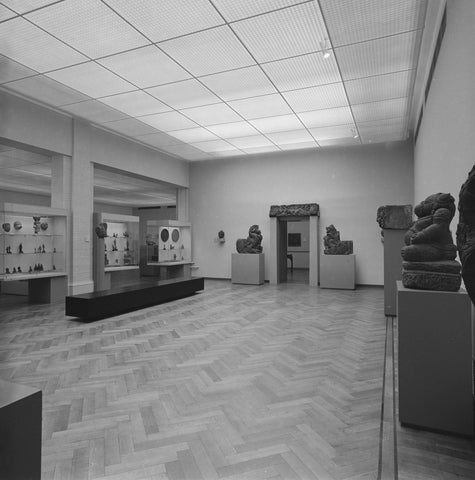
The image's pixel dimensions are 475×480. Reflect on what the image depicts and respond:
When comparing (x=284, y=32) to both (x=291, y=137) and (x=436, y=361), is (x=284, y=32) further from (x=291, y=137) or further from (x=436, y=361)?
(x=291, y=137)

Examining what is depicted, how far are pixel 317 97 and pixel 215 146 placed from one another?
4.14m

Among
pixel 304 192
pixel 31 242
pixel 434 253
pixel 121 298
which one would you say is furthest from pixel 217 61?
pixel 304 192

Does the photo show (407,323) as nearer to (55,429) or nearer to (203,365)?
(203,365)

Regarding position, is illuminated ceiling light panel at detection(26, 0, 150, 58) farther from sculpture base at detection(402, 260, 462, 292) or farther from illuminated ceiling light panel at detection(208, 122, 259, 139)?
sculpture base at detection(402, 260, 462, 292)

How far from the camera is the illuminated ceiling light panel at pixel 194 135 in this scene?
8730 mm

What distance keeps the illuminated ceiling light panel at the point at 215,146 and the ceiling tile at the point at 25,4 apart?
5.85m

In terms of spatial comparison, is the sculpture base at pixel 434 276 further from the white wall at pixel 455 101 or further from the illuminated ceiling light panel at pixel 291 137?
the illuminated ceiling light panel at pixel 291 137

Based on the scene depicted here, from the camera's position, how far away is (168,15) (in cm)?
421

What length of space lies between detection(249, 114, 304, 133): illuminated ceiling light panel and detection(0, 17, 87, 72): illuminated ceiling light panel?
159 inches

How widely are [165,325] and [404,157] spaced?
26.7 ft

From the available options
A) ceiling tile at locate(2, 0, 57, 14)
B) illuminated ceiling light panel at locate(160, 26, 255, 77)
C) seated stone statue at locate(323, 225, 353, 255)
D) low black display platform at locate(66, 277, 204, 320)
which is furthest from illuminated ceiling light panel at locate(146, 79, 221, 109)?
seated stone statue at locate(323, 225, 353, 255)

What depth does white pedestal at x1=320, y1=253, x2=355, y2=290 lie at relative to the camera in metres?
9.51

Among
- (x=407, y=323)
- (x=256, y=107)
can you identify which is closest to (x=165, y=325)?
(x=407, y=323)

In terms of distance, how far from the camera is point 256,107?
7.20 m
